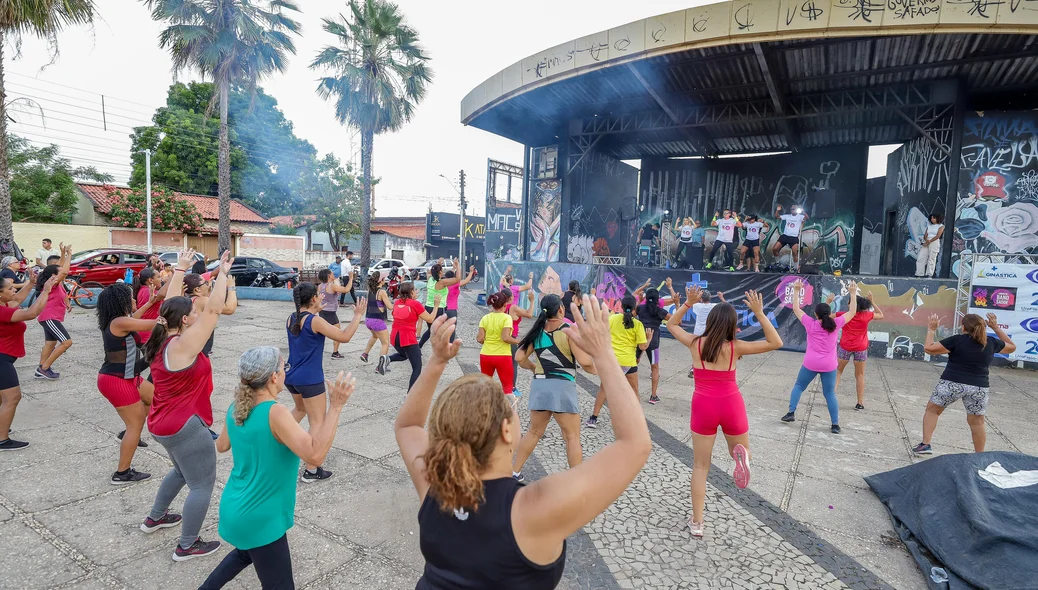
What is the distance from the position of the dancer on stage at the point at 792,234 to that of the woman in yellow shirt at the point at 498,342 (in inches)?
616

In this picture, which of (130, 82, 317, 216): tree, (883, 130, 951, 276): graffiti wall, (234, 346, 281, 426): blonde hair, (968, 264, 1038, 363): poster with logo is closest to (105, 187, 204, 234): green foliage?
(130, 82, 317, 216): tree

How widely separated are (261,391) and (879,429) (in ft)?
24.0

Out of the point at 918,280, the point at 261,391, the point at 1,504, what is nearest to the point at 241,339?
the point at 1,504

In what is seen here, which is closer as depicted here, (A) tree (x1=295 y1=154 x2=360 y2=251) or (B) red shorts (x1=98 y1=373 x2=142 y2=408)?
(B) red shorts (x1=98 y1=373 x2=142 y2=408)

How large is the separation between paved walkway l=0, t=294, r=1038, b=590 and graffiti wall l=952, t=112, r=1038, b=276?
770cm

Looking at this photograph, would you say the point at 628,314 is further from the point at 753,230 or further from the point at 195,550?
the point at 753,230

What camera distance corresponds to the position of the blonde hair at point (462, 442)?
1409 millimetres

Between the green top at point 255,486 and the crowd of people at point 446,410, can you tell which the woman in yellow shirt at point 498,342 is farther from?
the green top at point 255,486

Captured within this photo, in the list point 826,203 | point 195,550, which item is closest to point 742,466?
point 195,550

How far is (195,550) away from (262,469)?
1.51 metres

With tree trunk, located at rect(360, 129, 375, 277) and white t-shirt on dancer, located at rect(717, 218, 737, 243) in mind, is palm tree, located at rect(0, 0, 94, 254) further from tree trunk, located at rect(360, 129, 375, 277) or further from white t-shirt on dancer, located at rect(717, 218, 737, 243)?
white t-shirt on dancer, located at rect(717, 218, 737, 243)

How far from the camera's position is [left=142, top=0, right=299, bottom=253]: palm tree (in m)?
19.4

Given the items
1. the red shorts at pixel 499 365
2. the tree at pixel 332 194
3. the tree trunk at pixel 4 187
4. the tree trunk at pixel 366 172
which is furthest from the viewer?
the tree at pixel 332 194

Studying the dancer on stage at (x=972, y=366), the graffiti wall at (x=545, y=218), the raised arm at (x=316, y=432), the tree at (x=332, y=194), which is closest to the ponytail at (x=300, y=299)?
the raised arm at (x=316, y=432)
